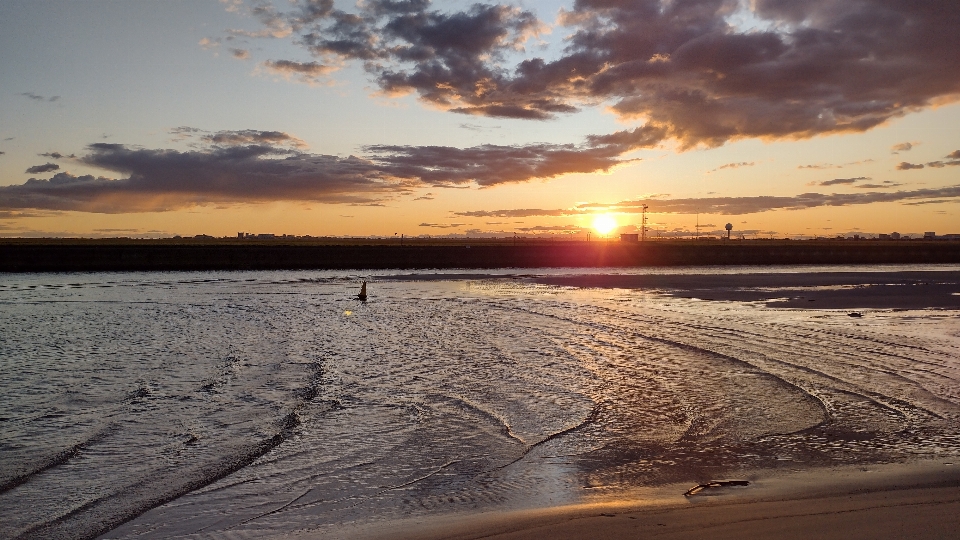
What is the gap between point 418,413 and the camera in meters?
11.7

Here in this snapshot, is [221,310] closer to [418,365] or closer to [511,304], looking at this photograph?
[511,304]

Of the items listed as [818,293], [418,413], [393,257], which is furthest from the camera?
[393,257]

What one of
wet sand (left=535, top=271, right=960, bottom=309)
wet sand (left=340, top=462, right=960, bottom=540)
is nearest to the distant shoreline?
wet sand (left=535, top=271, right=960, bottom=309)

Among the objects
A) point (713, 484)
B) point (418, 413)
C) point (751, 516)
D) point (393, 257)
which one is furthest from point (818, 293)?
point (393, 257)

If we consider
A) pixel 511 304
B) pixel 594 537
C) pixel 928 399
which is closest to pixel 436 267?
pixel 511 304

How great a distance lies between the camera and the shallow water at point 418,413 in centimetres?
761

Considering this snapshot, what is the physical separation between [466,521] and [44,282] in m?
53.7

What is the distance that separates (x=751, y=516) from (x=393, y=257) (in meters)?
76.4

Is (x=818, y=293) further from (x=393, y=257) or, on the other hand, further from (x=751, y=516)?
(x=393, y=257)

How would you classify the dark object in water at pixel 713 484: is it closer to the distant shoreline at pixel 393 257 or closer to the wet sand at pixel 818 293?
the wet sand at pixel 818 293

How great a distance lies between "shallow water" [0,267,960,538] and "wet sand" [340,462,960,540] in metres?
0.52

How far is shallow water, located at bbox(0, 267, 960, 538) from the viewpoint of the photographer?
7.61 metres

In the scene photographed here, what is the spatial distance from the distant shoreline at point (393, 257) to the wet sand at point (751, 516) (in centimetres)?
7033

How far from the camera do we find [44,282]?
4950 cm
